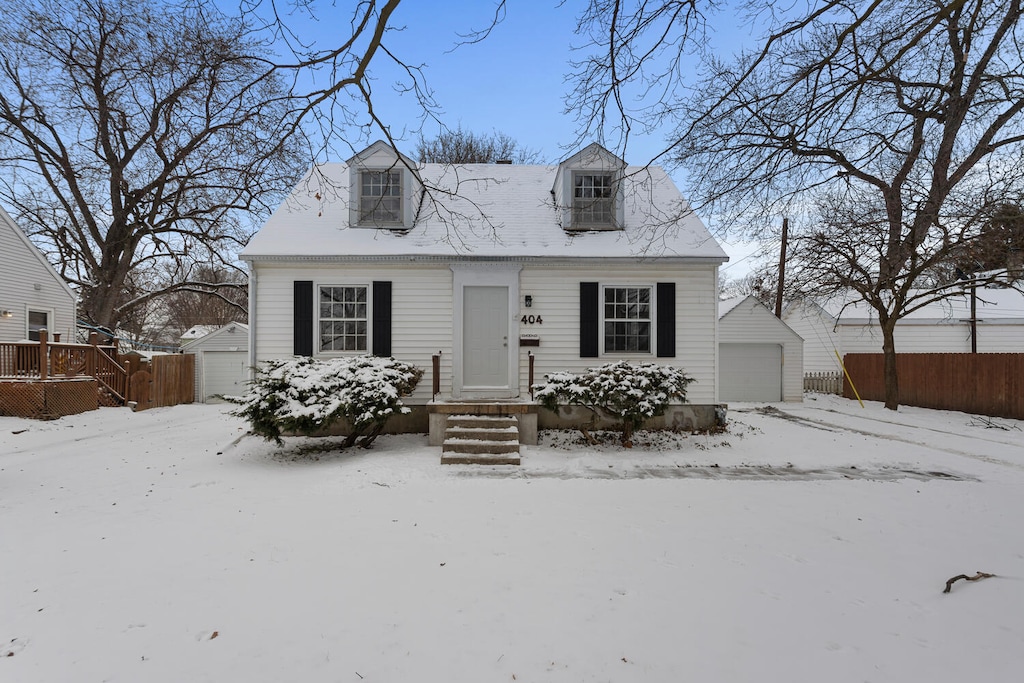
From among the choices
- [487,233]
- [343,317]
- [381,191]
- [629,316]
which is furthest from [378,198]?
[629,316]

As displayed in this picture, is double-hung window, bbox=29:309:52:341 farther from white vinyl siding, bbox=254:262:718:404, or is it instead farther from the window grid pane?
the window grid pane

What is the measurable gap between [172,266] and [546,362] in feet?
66.9

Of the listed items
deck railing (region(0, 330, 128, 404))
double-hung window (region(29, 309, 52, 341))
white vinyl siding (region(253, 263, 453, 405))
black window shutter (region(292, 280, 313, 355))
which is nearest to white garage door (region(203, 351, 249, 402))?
deck railing (region(0, 330, 128, 404))

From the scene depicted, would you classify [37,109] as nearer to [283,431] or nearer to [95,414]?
[95,414]

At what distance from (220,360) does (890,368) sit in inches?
929

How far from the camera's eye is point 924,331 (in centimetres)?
1977

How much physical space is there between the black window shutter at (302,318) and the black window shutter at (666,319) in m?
6.93

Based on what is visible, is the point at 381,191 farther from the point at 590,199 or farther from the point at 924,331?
the point at 924,331

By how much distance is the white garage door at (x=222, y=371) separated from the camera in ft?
61.2

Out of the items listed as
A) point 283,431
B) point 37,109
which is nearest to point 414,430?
point 283,431

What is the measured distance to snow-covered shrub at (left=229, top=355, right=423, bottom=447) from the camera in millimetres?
6996

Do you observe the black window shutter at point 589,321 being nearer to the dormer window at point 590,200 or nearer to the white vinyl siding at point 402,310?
the dormer window at point 590,200

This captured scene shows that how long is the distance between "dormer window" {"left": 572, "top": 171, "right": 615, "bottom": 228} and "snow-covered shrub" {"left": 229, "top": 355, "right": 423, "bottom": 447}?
204 inches

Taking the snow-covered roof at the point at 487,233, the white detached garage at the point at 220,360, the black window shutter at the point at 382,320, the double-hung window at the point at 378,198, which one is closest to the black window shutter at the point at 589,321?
the snow-covered roof at the point at 487,233
